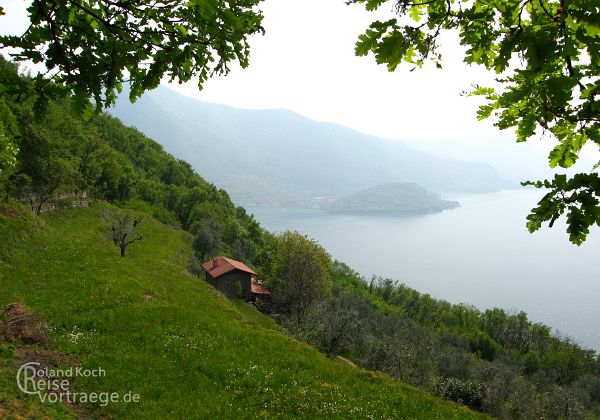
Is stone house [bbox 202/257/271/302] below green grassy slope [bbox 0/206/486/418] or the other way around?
below

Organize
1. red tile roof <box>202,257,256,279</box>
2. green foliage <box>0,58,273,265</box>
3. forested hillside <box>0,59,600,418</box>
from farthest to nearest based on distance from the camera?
red tile roof <box>202,257,256,279</box> → green foliage <box>0,58,273,265</box> → forested hillside <box>0,59,600,418</box>

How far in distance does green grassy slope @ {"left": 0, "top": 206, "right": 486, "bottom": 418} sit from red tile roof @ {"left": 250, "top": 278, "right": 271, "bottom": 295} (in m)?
34.3

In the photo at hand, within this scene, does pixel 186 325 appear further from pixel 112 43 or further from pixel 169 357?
pixel 112 43

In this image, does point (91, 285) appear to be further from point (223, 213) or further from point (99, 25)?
point (223, 213)

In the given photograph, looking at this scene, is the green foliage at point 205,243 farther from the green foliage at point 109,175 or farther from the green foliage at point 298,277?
the green foliage at point 298,277

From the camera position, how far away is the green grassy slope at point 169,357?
A: 16141 mm

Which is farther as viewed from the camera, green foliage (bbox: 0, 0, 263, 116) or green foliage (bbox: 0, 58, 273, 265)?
green foliage (bbox: 0, 58, 273, 265)

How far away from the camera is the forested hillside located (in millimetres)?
17750

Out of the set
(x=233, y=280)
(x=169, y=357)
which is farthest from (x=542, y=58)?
(x=233, y=280)

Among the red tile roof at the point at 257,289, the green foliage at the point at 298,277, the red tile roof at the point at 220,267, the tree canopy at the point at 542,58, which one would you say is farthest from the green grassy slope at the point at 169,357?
the red tile roof at the point at 257,289

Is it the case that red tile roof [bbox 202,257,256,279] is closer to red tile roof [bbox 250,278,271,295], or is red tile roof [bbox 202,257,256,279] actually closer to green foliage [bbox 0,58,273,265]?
red tile roof [bbox 250,278,271,295]

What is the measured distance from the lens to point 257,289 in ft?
236

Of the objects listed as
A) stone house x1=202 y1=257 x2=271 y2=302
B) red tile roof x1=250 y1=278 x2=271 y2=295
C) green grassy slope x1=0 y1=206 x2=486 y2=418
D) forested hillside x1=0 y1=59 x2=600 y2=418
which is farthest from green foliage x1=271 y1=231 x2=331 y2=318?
green grassy slope x1=0 y1=206 x2=486 y2=418

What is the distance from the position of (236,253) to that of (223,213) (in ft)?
83.9
